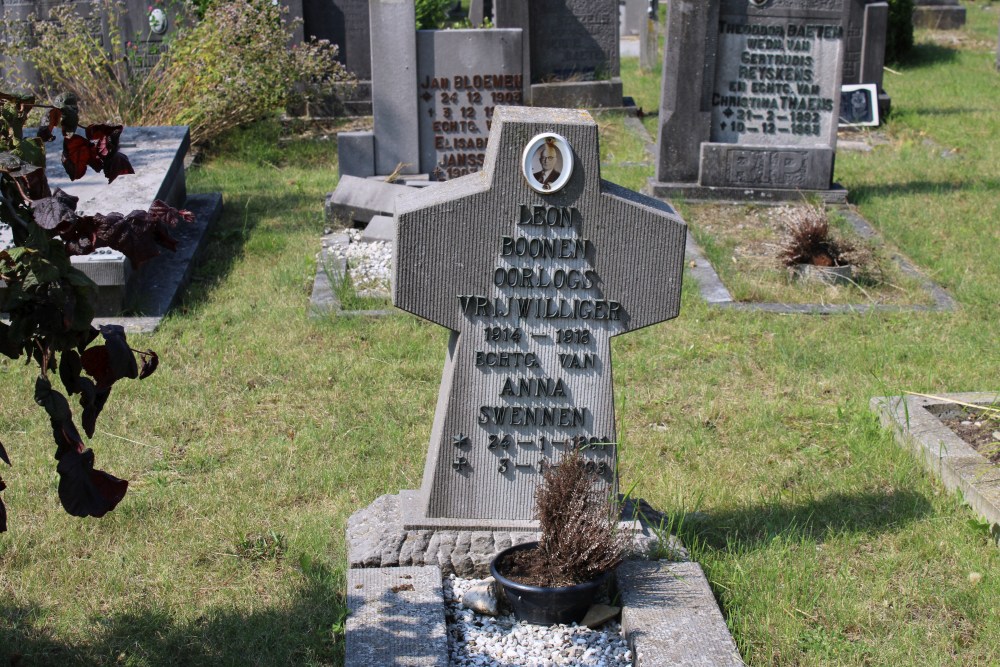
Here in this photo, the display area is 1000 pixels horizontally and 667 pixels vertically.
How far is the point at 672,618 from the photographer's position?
3.39 meters

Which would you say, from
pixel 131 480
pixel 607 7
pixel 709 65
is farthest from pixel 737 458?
pixel 607 7

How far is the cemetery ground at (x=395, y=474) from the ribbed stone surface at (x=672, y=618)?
16 centimetres

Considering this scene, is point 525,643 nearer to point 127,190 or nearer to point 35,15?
point 127,190

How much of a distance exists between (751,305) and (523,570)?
3497 mm

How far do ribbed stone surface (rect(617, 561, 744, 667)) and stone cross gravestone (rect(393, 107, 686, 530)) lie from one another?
0.43 m

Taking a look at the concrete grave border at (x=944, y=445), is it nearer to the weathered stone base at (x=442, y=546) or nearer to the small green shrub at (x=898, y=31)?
the weathered stone base at (x=442, y=546)

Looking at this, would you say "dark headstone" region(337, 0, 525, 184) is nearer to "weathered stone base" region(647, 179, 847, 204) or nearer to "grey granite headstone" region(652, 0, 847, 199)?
"grey granite headstone" region(652, 0, 847, 199)

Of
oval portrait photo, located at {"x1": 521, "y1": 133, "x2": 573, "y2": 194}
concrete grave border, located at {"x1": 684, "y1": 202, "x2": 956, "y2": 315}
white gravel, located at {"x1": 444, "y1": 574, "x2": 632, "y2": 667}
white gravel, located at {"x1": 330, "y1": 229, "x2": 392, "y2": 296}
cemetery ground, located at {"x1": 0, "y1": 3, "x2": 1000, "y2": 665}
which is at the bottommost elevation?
white gravel, located at {"x1": 444, "y1": 574, "x2": 632, "y2": 667}

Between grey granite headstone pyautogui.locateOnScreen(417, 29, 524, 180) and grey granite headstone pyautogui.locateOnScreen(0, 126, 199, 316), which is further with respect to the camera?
grey granite headstone pyautogui.locateOnScreen(417, 29, 524, 180)

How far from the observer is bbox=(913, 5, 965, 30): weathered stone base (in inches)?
762

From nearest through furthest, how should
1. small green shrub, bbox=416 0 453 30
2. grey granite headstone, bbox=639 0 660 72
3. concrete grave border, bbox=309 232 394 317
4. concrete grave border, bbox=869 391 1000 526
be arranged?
concrete grave border, bbox=869 391 1000 526
concrete grave border, bbox=309 232 394 317
small green shrub, bbox=416 0 453 30
grey granite headstone, bbox=639 0 660 72

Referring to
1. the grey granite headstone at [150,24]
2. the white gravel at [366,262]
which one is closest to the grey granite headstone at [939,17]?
the grey granite headstone at [150,24]

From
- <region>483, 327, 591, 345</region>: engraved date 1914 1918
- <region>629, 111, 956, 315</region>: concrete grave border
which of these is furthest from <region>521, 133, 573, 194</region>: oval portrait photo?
<region>629, 111, 956, 315</region>: concrete grave border

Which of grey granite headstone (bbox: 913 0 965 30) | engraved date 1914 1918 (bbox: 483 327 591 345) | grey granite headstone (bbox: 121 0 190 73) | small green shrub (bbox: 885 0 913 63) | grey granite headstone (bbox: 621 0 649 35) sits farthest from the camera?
grey granite headstone (bbox: 621 0 649 35)
